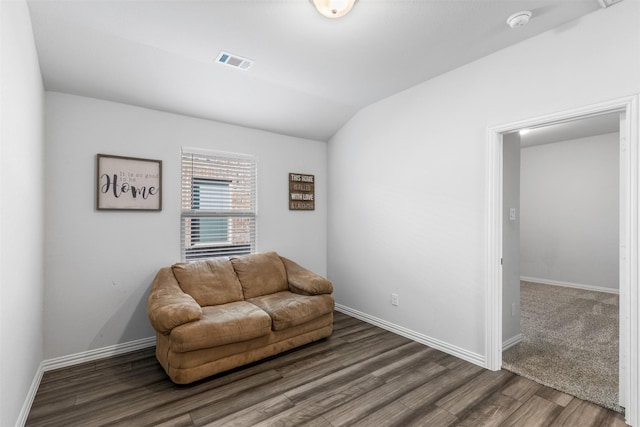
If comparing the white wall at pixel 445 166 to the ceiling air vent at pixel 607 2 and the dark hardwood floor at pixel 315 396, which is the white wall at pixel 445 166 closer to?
the ceiling air vent at pixel 607 2

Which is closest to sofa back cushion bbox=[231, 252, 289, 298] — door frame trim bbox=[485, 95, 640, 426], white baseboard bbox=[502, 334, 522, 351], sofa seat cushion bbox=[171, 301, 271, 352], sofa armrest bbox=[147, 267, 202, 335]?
sofa seat cushion bbox=[171, 301, 271, 352]

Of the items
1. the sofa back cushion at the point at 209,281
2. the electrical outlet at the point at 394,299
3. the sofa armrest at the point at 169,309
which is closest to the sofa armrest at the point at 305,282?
the sofa back cushion at the point at 209,281

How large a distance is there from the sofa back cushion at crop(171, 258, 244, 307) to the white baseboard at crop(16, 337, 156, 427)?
0.73 m

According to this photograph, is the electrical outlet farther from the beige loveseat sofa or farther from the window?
the window

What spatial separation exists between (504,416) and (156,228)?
3.43m

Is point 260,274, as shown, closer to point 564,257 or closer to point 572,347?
point 572,347

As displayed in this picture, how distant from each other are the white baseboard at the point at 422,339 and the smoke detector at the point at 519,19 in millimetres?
2689

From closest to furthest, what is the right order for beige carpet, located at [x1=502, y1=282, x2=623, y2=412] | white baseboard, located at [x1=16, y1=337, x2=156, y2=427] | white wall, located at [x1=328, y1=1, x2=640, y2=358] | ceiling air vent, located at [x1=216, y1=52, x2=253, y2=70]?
white wall, located at [x1=328, y1=1, x2=640, y2=358] → white baseboard, located at [x1=16, y1=337, x2=156, y2=427] → beige carpet, located at [x1=502, y1=282, x2=623, y2=412] → ceiling air vent, located at [x1=216, y1=52, x2=253, y2=70]

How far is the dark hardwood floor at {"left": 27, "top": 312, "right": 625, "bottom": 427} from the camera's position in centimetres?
203

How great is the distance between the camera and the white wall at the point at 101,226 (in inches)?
109

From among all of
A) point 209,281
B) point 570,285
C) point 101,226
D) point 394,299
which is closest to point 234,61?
point 101,226

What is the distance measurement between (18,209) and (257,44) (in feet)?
6.47

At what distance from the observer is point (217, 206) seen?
369 centimetres

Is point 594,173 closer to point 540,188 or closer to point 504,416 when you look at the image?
point 540,188
